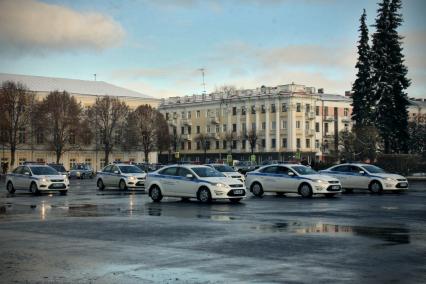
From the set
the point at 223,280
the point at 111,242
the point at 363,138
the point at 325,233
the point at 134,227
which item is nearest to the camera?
the point at 223,280

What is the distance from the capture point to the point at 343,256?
11.2 m

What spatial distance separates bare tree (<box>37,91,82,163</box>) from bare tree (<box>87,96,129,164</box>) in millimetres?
4124

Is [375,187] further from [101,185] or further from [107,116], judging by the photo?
[107,116]

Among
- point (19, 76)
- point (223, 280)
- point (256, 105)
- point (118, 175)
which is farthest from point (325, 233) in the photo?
point (256, 105)

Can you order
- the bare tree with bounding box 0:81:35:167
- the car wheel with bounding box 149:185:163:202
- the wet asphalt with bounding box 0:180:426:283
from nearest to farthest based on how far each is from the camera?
the wet asphalt with bounding box 0:180:426:283 < the car wheel with bounding box 149:185:163:202 < the bare tree with bounding box 0:81:35:167

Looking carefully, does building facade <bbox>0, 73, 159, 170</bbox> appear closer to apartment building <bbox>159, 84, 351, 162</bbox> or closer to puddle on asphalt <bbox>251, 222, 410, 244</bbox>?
apartment building <bbox>159, 84, 351, 162</bbox>

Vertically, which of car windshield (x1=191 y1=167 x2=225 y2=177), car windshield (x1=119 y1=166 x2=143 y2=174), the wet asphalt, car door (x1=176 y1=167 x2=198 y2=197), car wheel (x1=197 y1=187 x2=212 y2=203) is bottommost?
the wet asphalt

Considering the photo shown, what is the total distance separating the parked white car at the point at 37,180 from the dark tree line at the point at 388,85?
38.5m

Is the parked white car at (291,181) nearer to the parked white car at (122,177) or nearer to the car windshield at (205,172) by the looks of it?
the car windshield at (205,172)

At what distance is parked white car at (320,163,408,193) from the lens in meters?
A: 33.5

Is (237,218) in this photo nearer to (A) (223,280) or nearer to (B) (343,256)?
(B) (343,256)

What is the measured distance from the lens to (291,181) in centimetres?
2995

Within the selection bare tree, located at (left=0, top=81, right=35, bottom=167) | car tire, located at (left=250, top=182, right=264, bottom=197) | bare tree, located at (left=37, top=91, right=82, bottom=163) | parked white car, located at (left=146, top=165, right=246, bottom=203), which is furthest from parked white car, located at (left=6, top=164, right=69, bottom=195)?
bare tree, located at (left=37, top=91, right=82, bottom=163)

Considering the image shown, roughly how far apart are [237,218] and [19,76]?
8919 centimetres
